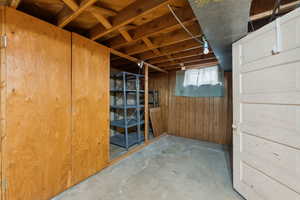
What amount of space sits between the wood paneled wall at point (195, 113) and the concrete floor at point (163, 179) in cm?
78

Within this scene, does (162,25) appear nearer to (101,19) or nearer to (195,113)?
(101,19)

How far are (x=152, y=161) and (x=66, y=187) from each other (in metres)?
1.40

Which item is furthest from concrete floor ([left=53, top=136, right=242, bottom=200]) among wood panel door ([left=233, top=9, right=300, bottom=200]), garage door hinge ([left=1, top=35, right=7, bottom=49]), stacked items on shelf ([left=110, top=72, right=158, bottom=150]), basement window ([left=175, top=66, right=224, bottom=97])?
garage door hinge ([left=1, top=35, right=7, bottom=49])

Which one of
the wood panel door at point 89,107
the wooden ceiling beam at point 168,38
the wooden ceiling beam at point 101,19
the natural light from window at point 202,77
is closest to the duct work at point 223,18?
the wooden ceiling beam at point 168,38

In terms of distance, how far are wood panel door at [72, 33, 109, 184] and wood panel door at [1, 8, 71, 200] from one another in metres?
0.09

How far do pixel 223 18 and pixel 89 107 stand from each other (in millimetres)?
1985

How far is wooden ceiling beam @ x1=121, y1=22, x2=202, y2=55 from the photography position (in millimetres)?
1696

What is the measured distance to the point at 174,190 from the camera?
63.9 inches

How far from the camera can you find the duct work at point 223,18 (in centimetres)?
92

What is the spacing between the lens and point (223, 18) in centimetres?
109

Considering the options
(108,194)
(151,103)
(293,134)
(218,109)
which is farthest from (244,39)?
(151,103)

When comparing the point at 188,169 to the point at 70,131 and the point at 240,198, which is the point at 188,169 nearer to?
the point at 240,198

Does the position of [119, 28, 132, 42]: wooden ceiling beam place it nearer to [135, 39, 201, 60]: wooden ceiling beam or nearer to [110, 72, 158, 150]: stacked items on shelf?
[135, 39, 201, 60]: wooden ceiling beam

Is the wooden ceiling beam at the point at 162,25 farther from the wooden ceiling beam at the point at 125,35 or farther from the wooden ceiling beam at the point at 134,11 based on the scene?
the wooden ceiling beam at the point at 134,11
